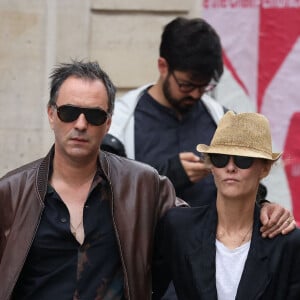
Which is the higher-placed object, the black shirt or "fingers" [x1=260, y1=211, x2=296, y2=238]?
"fingers" [x1=260, y1=211, x2=296, y2=238]

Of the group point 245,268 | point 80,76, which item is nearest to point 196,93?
point 80,76

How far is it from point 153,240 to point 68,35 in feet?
9.90

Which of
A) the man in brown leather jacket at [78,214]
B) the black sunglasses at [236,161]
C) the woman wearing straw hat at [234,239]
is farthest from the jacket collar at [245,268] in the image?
the black sunglasses at [236,161]

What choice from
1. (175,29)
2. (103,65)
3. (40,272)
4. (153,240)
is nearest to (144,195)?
(153,240)

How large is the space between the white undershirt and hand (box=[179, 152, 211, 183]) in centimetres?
105

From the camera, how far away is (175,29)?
222 inches

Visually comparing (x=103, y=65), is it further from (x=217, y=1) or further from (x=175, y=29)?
(x=175, y=29)

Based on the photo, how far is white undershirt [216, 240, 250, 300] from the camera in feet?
13.0

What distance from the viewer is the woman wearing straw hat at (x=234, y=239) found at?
13.0 feet

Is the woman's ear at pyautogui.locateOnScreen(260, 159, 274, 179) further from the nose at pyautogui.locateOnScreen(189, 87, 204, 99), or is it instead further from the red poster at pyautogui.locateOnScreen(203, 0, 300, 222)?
the red poster at pyautogui.locateOnScreen(203, 0, 300, 222)

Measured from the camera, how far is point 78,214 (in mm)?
4219

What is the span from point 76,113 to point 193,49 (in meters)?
1.40

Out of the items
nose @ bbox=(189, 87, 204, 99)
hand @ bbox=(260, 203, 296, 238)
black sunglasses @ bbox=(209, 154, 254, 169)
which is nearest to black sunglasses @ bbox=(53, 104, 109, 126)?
black sunglasses @ bbox=(209, 154, 254, 169)

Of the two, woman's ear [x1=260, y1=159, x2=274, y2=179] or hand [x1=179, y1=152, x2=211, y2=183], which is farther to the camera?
hand [x1=179, y1=152, x2=211, y2=183]
